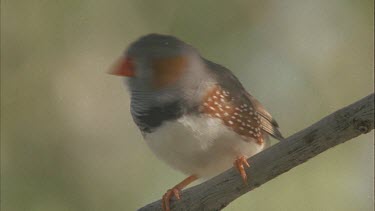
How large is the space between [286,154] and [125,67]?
1.10 m

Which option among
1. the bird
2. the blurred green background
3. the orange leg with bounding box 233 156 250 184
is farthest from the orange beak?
the blurred green background

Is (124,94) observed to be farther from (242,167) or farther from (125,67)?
(242,167)

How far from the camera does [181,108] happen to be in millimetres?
3633

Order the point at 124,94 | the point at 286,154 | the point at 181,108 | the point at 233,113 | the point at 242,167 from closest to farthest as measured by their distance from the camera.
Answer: the point at 286,154, the point at 242,167, the point at 181,108, the point at 233,113, the point at 124,94

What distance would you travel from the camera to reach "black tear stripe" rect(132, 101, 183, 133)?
11.9 ft

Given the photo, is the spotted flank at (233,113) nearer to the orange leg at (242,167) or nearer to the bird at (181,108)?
the bird at (181,108)

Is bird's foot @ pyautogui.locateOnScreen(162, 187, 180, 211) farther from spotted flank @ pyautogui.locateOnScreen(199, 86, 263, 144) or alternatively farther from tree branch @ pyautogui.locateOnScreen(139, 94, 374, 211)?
spotted flank @ pyautogui.locateOnScreen(199, 86, 263, 144)

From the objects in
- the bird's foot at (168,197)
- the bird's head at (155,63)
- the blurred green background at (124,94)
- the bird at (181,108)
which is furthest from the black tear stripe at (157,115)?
the blurred green background at (124,94)

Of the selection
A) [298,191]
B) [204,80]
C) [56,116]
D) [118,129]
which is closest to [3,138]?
[56,116]

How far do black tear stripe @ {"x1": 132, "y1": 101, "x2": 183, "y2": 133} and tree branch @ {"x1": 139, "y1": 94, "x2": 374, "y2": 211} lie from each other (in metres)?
0.36

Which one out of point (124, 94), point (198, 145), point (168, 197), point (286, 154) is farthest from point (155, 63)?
point (124, 94)

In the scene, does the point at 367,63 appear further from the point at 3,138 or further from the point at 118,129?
the point at 3,138

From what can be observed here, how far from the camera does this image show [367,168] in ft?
15.5

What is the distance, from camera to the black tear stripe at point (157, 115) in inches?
143
